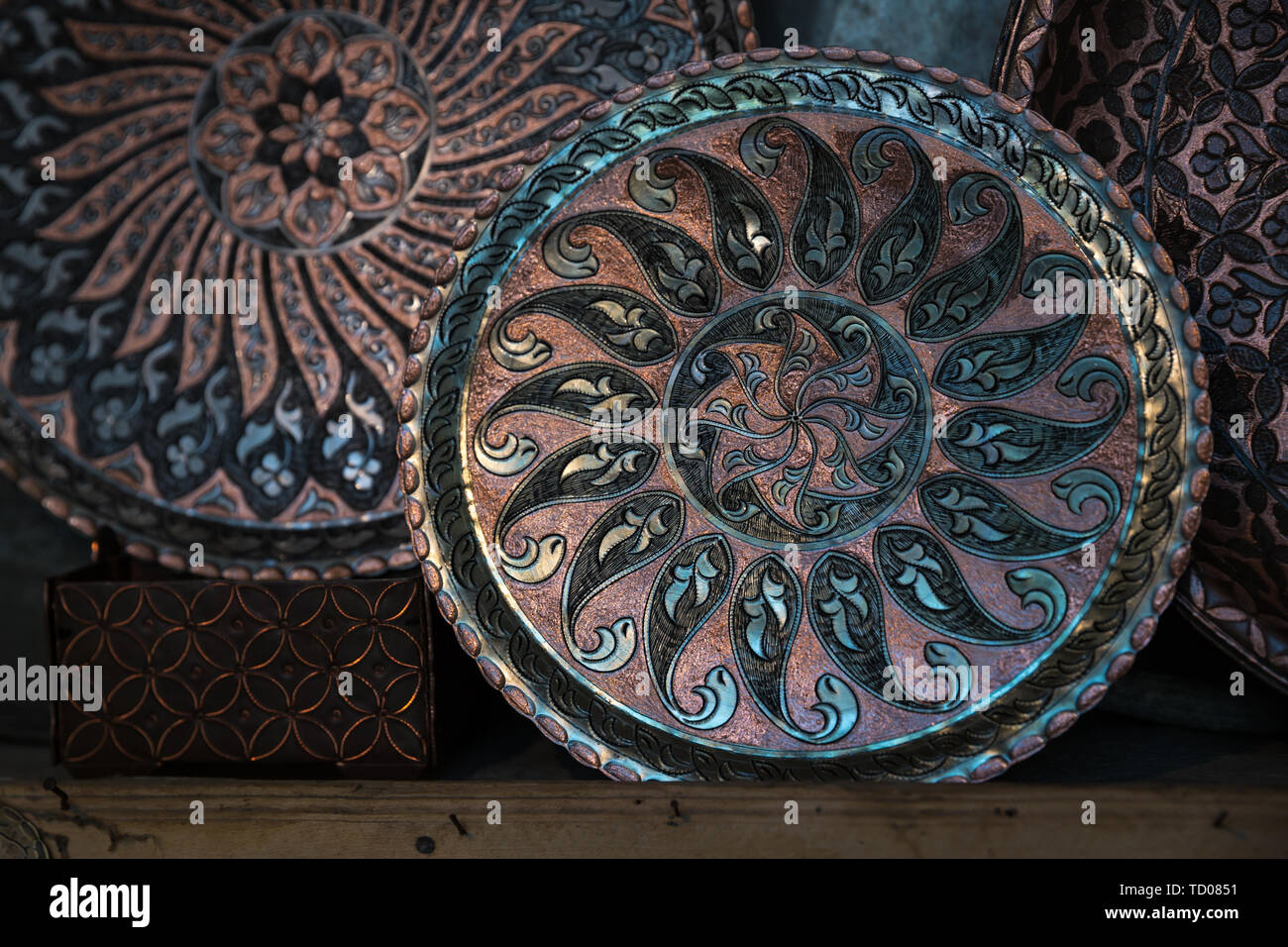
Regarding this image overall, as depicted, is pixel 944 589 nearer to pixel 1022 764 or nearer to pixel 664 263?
pixel 1022 764

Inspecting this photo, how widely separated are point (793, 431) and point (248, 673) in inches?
16.8

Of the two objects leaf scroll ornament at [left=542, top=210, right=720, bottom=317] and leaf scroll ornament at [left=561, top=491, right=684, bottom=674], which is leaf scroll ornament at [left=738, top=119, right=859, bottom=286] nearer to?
leaf scroll ornament at [left=542, top=210, right=720, bottom=317]

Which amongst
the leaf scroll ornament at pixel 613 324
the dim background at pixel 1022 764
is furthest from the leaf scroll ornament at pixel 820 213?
the dim background at pixel 1022 764

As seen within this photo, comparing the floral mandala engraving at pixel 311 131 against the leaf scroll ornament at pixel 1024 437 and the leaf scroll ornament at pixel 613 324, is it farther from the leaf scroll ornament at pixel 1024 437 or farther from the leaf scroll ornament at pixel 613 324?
the leaf scroll ornament at pixel 1024 437

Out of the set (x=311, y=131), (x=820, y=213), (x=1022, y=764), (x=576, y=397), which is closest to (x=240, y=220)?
(x=311, y=131)

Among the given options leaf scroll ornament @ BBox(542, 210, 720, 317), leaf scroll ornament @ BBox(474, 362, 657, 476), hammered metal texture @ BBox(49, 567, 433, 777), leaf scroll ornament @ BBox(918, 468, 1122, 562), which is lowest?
hammered metal texture @ BBox(49, 567, 433, 777)

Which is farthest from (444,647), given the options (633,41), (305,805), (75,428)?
(633,41)

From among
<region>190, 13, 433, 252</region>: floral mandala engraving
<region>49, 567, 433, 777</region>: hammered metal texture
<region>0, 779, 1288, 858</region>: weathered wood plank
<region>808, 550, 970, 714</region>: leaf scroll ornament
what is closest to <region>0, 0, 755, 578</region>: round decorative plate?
<region>190, 13, 433, 252</region>: floral mandala engraving

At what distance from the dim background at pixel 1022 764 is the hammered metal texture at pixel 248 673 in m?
0.03

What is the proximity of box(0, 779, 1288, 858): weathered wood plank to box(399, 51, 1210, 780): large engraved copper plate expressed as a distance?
4 cm

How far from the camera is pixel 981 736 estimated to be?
66 cm

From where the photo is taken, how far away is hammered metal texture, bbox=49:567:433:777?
2.33 feet

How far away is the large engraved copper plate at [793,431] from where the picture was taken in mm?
669

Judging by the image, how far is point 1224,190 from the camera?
73 centimetres
